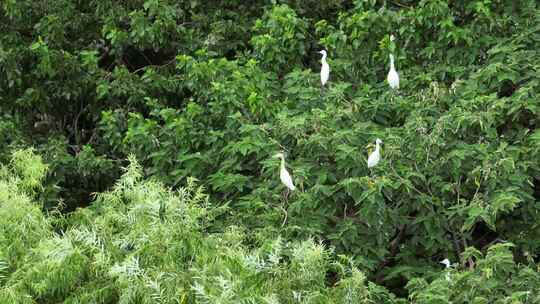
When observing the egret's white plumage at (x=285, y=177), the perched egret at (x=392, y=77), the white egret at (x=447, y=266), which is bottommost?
the white egret at (x=447, y=266)

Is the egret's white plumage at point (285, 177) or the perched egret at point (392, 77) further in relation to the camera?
the perched egret at point (392, 77)

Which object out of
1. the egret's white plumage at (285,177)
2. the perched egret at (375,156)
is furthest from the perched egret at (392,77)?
the egret's white plumage at (285,177)

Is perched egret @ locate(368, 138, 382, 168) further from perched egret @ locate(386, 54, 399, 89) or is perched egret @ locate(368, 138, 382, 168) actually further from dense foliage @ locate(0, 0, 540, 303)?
perched egret @ locate(386, 54, 399, 89)

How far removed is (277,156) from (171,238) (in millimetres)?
991

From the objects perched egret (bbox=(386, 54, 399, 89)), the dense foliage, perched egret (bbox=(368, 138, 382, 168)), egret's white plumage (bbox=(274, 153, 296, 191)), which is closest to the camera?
the dense foliage

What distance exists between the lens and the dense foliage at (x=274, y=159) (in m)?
3.55

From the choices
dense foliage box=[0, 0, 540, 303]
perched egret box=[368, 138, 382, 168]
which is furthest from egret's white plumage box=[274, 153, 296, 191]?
perched egret box=[368, 138, 382, 168]

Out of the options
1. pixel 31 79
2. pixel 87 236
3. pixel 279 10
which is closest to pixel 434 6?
pixel 279 10

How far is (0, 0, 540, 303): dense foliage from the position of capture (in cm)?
355

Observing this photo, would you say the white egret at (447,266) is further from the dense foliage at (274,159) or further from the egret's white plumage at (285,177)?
the egret's white plumage at (285,177)

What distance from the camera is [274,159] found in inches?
175

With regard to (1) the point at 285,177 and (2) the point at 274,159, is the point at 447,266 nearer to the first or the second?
(1) the point at 285,177

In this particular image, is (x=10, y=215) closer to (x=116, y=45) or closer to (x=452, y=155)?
(x=452, y=155)

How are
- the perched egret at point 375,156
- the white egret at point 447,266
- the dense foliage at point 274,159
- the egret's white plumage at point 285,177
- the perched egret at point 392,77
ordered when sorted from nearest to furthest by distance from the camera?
the dense foliage at point 274,159, the white egret at point 447,266, the perched egret at point 375,156, the egret's white plumage at point 285,177, the perched egret at point 392,77
